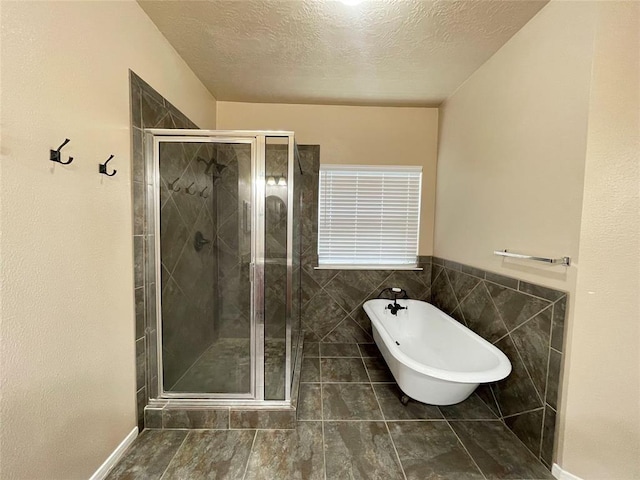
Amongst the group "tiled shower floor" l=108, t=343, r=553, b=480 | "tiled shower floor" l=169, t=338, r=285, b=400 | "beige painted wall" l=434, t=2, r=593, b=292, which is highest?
"beige painted wall" l=434, t=2, r=593, b=292

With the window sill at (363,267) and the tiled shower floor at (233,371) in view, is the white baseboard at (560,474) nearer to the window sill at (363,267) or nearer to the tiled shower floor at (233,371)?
the tiled shower floor at (233,371)

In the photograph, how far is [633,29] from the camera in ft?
3.99

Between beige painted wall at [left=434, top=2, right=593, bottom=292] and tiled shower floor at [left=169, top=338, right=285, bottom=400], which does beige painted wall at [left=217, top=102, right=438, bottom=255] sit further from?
tiled shower floor at [left=169, top=338, right=285, bottom=400]

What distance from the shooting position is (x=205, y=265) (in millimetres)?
2291

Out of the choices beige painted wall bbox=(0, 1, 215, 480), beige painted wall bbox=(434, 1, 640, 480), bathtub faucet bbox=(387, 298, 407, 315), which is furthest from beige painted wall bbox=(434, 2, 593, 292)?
beige painted wall bbox=(0, 1, 215, 480)

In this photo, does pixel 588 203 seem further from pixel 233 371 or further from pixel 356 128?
pixel 233 371

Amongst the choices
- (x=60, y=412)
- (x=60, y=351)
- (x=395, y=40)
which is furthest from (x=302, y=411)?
(x=395, y=40)

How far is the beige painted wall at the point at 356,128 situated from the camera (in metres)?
2.86

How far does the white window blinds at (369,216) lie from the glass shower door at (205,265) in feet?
3.72

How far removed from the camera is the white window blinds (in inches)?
117

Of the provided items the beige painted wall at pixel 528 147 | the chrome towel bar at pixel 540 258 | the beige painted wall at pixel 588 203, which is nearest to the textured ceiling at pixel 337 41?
the beige painted wall at pixel 528 147

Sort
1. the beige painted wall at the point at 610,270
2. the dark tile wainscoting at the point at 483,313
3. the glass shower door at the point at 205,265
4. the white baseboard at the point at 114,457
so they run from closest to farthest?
the beige painted wall at the point at 610,270
the white baseboard at the point at 114,457
the dark tile wainscoting at the point at 483,313
the glass shower door at the point at 205,265

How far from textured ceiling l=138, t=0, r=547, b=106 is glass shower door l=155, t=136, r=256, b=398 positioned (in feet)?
2.37

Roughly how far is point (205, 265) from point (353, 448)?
1.72m
